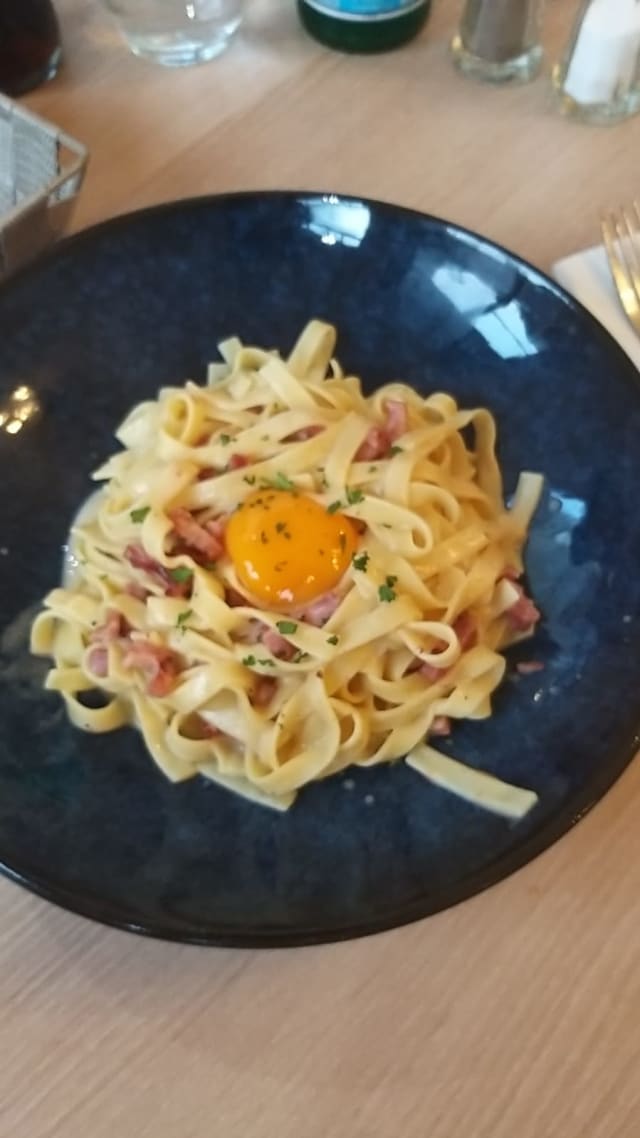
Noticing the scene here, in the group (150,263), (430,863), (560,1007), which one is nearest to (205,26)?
(150,263)

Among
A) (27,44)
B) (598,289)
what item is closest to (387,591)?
(598,289)

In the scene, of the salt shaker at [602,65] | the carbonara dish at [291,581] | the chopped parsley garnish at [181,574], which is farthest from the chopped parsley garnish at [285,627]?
the salt shaker at [602,65]

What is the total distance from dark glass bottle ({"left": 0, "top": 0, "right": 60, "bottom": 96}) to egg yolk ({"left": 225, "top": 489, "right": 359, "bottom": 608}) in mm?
772

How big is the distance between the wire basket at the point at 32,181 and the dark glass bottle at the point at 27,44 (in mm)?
191

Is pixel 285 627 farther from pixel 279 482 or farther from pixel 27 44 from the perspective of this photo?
pixel 27 44

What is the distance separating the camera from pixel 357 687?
1.12 metres

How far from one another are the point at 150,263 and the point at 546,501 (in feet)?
1.64

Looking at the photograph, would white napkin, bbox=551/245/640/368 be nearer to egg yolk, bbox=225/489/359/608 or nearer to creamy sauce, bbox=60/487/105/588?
egg yolk, bbox=225/489/359/608

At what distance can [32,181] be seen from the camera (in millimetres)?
1336

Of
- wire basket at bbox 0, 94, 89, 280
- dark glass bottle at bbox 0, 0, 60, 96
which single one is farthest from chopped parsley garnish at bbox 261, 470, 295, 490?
dark glass bottle at bbox 0, 0, 60, 96

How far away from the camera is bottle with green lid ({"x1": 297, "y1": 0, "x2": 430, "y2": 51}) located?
152 cm

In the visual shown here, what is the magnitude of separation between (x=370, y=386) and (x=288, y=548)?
279 millimetres

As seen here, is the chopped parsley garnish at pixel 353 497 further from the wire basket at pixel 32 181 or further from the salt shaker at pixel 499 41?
the salt shaker at pixel 499 41

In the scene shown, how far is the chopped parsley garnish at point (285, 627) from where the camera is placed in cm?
109
